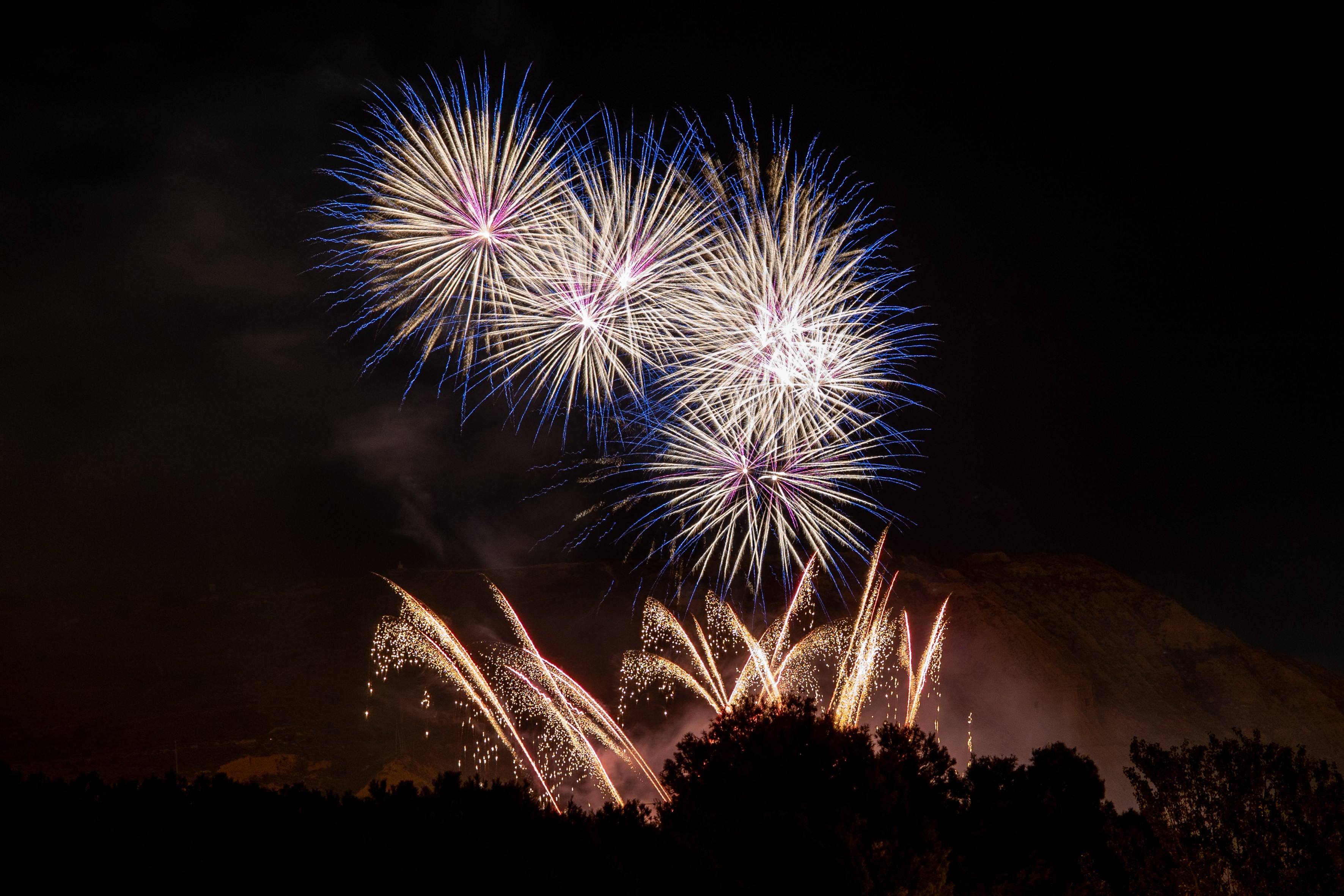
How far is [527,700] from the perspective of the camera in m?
51.8

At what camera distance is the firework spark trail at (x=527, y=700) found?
45062mm

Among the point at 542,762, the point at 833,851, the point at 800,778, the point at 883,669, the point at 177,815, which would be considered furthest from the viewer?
the point at 883,669

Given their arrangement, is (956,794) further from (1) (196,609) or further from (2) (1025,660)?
(1) (196,609)

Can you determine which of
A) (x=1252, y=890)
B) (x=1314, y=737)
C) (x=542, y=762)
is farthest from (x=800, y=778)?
(x=1314, y=737)

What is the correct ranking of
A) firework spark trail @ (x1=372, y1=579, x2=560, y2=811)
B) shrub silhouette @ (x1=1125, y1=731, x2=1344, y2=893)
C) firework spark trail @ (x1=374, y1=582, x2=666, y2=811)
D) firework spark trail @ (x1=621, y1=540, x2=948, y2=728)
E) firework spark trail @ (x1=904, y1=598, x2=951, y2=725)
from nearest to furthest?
1. shrub silhouette @ (x1=1125, y1=731, x2=1344, y2=893)
2. firework spark trail @ (x1=374, y1=582, x2=666, y2=811)
3. firework spark trail @ (x1=372, y1=579, x2=560, y2=811)
4. firework spark trail @ (x1=621, y1=540, x2=948, y2=728)
5. firework spark trail @ (x1=904, y1=598, x2=951, y2=725)

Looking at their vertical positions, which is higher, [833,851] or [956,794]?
[956,794]

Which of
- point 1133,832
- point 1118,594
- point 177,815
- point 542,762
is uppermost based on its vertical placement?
point 1118,594

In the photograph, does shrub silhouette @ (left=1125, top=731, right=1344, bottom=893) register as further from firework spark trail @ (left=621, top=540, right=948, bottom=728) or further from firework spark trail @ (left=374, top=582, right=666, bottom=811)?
firework spark trail @ (left=374, top=582, right=666, bottom=811)

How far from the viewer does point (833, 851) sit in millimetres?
11383

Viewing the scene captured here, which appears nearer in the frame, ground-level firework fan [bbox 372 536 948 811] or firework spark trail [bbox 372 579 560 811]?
ground-level firework fan [bbox 372 536 948 811]

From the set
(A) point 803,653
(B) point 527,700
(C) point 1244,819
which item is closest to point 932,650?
(A) point 803,653

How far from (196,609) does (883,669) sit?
5753cm

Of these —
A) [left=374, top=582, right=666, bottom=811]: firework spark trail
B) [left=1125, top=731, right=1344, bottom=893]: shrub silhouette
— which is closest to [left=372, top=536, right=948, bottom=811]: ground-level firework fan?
[left=374, top=582, right=666, bottom=811]: firework spark trail

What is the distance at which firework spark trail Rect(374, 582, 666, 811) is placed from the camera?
45.1 metres
